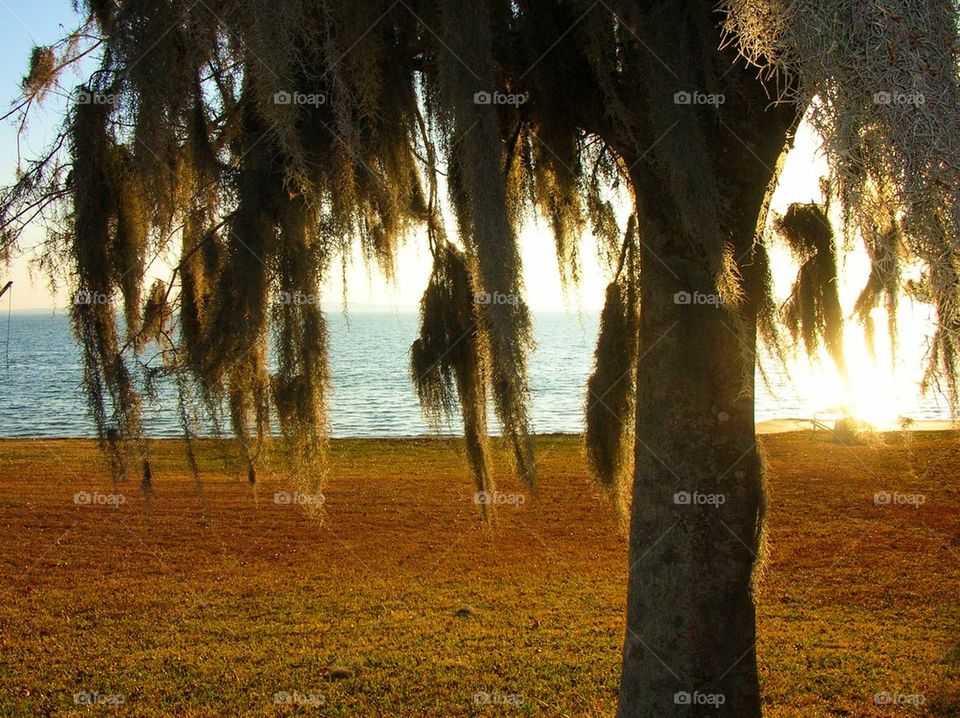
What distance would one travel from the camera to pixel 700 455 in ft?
11.1

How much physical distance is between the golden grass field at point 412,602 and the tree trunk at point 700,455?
3.41 feet

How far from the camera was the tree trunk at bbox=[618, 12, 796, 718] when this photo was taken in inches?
132

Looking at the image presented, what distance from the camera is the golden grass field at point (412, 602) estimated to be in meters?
4.69

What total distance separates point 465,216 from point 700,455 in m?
1.34

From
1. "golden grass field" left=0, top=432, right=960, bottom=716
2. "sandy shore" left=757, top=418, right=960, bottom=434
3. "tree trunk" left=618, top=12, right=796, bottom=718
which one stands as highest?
"tree trunk" left=618, top=12, right=796, bottom=718

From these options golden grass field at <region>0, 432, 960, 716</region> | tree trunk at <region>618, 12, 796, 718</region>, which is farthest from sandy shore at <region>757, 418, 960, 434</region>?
tree trunk at <region>618, 12, 796, 718</region>

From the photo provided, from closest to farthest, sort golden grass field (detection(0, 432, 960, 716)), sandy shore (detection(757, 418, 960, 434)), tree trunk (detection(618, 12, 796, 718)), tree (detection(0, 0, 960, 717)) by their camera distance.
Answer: tree (detection(0, 0, 960, 717)) → tree trunk (detection(618, 12, 796, 718)) → golden grass field (detection(0, 432, 960, 716)) → sandy shore (detection(757, 418, 960, 434))

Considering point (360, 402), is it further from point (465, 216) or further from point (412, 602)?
point (465, 216)

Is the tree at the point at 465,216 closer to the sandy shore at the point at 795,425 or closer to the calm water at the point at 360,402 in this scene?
the calm water at the point at 360,402

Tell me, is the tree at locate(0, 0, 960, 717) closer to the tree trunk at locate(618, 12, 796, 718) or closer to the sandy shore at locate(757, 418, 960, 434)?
the tree trunk at locate(618, 12, 796, 718)

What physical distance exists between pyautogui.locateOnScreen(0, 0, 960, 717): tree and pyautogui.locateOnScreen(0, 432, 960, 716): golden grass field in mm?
650

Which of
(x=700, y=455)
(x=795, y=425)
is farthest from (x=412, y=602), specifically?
(x=795, y=425)

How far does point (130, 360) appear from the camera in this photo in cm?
336

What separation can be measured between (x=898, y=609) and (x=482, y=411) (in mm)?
4102
